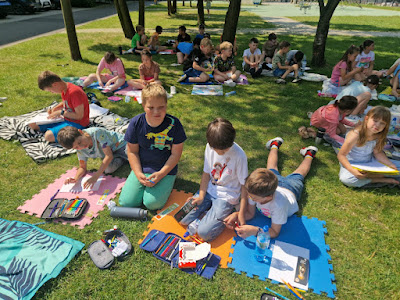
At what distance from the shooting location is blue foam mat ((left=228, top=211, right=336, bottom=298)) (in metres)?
2.75

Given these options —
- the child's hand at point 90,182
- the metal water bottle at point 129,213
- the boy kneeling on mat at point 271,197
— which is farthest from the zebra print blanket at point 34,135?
the boy kneeling on mat at point 271,197

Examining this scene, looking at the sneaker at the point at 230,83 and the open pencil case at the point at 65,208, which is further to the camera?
the sneaker at the point at 230,83

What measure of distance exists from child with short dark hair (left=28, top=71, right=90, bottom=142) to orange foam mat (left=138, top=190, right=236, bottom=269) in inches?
107

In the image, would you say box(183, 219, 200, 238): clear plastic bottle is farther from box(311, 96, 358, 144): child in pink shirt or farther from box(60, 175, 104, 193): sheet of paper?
box(311, 96, 358, 144): child in pink shirt

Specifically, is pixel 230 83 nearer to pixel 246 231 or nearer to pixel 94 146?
pixel 94 146

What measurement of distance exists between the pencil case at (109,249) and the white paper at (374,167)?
368cm

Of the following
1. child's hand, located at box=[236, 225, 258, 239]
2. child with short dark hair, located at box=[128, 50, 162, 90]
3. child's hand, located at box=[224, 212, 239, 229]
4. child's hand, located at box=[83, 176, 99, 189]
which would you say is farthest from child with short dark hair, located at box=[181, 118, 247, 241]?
child with short dark hair, located at box=[128, 50, 162, 90]

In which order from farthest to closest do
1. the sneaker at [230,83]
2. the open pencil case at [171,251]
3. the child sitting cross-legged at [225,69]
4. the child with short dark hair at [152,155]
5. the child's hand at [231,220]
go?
the child sitting cross-legged at [225,69], the sneaker at [230,83], the child with short dark hair at [152,155], the child's hand at [231,220], the open pencil case at [171,251]

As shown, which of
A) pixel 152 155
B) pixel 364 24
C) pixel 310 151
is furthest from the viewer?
pixel 364 24

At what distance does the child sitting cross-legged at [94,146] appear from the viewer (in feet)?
11.8

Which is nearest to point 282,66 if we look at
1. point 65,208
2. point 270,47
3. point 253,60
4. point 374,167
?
point 253,60

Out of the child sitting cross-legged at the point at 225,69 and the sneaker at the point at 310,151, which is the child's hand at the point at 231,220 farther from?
the child sitting cross-legged at the point at 225,69

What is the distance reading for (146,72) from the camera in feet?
25.2

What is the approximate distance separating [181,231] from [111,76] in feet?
19.9
